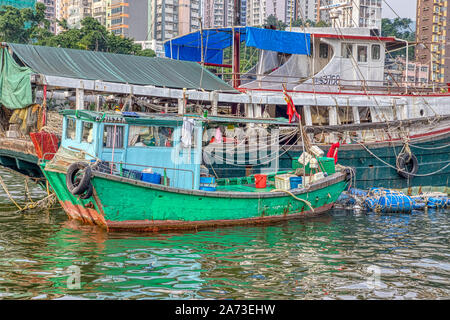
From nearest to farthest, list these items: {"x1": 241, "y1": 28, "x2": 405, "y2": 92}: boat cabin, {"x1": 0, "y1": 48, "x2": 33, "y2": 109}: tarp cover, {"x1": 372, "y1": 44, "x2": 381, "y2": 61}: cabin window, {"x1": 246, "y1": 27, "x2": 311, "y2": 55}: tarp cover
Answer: {"x1": 0, "y1": 48, "x2": 33, "y2": 109}: tarp cover
{"x1": 246, "y1": 27, "x2": 311, "y2": 55}: tarp cover
{"x1": 241, "y1": 28, "x2": 405, "y2": 92}: boat cabin
{"x1": 372, "y1": 44, "x2": 381, "y2": 61}: cabin window

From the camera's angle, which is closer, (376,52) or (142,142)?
(142,142)

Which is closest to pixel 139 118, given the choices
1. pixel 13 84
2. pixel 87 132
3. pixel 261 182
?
pixel 87 132

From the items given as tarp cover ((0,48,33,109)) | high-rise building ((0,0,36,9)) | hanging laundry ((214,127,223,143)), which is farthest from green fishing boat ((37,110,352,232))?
high-rise building ((0,0,36,9))

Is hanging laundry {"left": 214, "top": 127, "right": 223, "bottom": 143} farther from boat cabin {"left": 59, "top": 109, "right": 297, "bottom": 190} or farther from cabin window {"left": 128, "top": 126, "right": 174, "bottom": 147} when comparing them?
cabin window {"left": 128, "top": 126, "right": 174, "bottom": 147}

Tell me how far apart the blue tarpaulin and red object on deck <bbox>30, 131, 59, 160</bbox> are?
841 cm

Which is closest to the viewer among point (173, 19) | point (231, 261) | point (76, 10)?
point (231, 261)

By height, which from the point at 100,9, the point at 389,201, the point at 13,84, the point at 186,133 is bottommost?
the point at 389,201

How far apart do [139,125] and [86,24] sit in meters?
41.4

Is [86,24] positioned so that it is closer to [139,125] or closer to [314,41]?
[314,41]

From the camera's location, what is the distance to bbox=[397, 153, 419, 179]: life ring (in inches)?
782

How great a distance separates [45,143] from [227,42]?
12.7 metres

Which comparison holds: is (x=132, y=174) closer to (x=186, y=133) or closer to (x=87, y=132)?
(x=87, y=132)

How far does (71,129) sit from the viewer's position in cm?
1502
